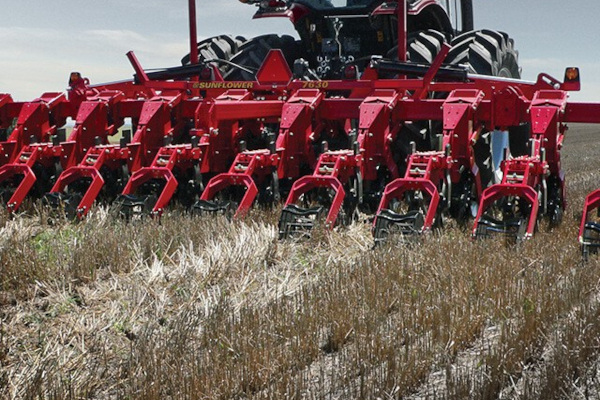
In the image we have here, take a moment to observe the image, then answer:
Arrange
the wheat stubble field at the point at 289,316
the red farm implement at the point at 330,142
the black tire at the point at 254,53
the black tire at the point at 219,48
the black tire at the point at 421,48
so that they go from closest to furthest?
the wheat stubble field at the point at 289,316, the red farm implement at the point at 330,142, the black tire at the point at 421,48, the black tire at the point at 254,53, the black tire at the point at 219,48

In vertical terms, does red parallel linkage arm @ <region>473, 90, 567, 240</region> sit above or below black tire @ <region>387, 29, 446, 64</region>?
below

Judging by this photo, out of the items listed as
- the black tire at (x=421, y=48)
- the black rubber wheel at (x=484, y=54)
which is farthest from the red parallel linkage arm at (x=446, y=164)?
the black rubber wheel at (x=484, y=54)

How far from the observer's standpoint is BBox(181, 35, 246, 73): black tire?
10.2m

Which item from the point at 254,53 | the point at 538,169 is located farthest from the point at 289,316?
the point at 254,53

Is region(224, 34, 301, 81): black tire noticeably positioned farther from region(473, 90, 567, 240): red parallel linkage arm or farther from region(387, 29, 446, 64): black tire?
region(473, 90, 567, 240): red parallel linkage arm

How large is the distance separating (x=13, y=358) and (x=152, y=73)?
17.5ft

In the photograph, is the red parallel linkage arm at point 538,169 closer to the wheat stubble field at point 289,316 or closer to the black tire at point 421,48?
the wheat stubble field at point 289,316

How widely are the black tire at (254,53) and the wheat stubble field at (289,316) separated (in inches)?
161

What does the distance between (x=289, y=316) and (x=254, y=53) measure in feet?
21.0

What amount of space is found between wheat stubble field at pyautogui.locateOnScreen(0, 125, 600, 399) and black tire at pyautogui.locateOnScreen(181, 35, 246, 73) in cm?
463

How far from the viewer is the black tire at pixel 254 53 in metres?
9.73

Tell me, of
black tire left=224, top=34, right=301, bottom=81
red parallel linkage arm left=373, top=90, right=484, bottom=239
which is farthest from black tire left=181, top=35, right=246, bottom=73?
red parallel linkage arm left=373, top=90, right=484, bottom=239

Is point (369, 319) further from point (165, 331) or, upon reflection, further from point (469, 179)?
point (469, 179)

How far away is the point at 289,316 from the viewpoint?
388 centimetres
